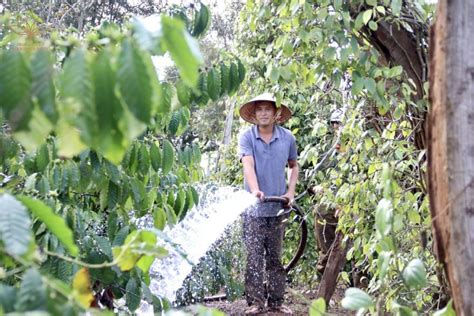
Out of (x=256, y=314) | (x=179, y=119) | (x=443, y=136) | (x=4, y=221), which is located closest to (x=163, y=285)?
(x=256, y=314)

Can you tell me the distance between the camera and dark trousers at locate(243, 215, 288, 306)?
4.72m

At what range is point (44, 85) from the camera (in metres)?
0.73

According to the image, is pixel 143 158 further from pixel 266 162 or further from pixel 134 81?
pixel 266 162

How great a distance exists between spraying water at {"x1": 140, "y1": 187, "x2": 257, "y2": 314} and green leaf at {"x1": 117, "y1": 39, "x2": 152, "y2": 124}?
143 inches

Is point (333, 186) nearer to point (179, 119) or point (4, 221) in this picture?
point (179, 119)

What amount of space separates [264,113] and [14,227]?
3929 millimetres

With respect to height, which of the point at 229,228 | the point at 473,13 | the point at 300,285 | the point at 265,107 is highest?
the point at 265,107

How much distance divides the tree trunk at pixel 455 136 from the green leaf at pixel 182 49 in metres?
0.60

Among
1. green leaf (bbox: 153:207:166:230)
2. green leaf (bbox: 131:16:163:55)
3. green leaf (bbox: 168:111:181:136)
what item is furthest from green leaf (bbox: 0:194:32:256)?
green leaf (bbox: 168:111:181:136)

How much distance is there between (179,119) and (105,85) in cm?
188

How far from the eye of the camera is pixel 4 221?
0.82 metres

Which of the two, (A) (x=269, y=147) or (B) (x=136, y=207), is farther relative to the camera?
(A) (x=269, y=147)

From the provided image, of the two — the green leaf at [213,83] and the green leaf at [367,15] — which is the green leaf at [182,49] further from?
the green leaf at [367,15]

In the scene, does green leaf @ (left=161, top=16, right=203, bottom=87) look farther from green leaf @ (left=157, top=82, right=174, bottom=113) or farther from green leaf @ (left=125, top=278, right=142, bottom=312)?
green leaf @ (left=125, top=278, right=142, bottom=312)
